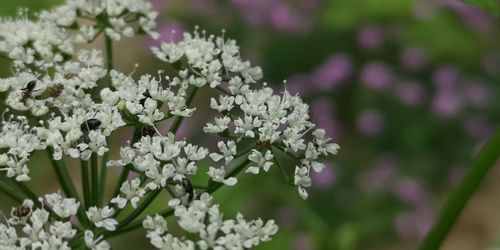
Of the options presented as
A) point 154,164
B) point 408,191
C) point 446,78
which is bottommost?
point 154,164

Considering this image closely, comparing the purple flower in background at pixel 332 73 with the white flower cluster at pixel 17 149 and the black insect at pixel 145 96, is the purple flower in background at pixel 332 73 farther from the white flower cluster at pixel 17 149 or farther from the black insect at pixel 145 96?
the white flower cluster at pixel 17 149

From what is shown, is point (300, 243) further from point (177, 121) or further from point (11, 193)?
point (11, 193)

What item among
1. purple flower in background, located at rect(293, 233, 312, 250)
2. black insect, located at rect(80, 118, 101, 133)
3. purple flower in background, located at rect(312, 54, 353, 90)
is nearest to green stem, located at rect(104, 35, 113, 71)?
black insect, located at rect(80, 118, 101, 133)

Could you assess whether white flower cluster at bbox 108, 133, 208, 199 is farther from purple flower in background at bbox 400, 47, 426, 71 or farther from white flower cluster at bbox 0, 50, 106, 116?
purple flower in background at bbox 400, 47, 426, 71

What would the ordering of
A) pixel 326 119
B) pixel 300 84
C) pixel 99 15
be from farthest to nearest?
1. pixel 300 84
2. pixel 326 119
3. pixel 99 15

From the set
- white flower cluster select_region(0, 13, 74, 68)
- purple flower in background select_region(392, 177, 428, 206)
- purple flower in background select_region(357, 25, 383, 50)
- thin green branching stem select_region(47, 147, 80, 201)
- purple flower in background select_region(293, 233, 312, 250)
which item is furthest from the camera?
purple flower in background select_region(357, 25, 383, 50)

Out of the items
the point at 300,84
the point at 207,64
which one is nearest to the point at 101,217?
the point at 207,64
